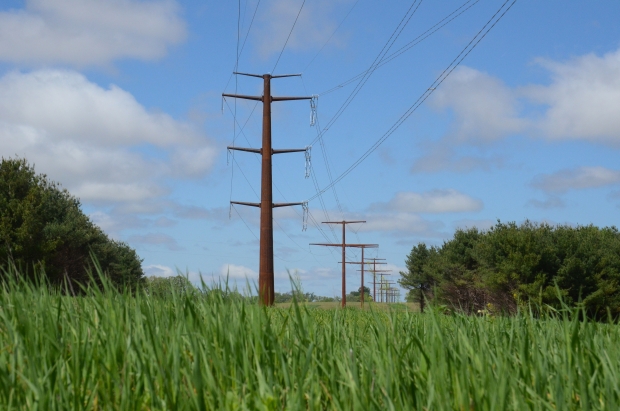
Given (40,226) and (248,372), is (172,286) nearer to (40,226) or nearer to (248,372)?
(248,372)

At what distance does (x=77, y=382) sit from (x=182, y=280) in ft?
4.32

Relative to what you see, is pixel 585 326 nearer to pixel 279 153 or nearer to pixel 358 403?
pixel 358 403

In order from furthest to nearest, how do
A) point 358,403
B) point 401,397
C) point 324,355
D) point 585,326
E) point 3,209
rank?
point 3,209 → point 585,326 → point 324,355 → point 401,397 → point 358,403

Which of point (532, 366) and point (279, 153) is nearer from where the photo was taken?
point (532, 366)

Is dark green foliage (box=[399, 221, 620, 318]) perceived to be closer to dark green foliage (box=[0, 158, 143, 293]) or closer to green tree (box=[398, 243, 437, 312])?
dark green foliage (box=[0, 158, 143, 293])

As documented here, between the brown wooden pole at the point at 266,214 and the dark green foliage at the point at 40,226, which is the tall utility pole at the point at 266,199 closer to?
the brown wooden pole at the point at 266,214

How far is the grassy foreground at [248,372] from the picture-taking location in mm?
2133

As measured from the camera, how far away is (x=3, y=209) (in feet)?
137

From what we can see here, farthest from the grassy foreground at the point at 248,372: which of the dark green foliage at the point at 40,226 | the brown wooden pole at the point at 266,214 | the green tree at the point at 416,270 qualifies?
the green tree at the point at 416,270

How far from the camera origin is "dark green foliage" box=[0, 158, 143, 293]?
4109 centimetres

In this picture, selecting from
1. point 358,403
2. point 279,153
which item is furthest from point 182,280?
point 279,153

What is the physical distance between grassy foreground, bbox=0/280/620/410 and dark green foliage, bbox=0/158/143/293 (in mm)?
34769

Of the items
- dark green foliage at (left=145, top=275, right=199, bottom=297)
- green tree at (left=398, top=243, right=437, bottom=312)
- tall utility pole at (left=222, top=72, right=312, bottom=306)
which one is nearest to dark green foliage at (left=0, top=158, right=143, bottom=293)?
tall utility pole at (left=222, top=72, right=312, bottom=306)

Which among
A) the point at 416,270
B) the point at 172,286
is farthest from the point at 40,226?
the point at 416,270
